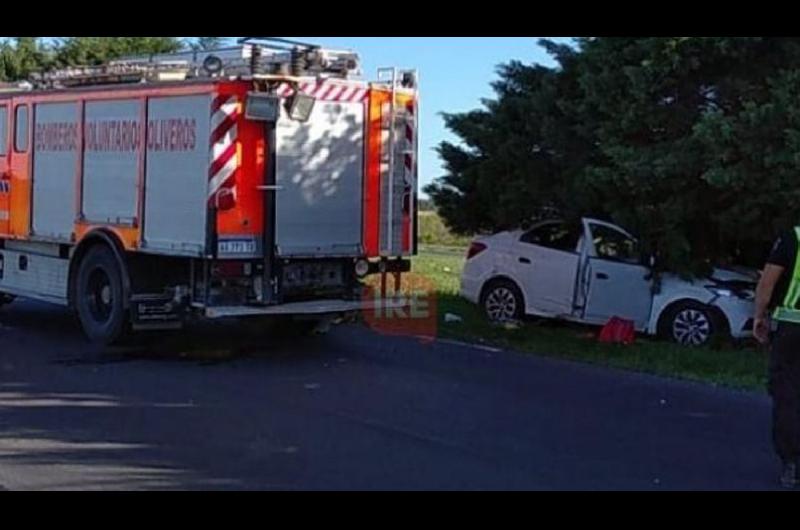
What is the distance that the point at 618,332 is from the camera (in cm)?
1308

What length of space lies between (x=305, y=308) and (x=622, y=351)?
11.2 ft

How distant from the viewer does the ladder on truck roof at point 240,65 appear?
11.0 metres

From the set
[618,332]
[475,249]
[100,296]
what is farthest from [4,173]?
[618,332]

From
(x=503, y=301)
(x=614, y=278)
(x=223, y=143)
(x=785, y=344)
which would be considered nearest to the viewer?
(x=785, y=344)

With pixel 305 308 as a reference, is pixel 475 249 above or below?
above

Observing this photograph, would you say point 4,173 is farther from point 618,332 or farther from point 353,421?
point 618,332

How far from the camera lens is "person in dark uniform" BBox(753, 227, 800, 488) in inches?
267

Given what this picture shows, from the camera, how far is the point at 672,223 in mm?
12641

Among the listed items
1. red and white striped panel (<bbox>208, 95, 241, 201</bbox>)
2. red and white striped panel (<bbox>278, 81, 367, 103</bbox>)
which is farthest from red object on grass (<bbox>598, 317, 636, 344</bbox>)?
red and white striped panel (<bbox>208, 95, 241, 201</bbox>)

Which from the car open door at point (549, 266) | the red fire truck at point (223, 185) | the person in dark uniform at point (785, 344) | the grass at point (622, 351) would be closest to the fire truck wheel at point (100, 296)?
the red fire truck at point (223, 185)

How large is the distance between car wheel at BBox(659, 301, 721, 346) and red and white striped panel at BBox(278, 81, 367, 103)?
14.3 ft

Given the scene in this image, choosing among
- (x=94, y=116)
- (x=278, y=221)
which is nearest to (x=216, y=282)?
(x=278, y=221)

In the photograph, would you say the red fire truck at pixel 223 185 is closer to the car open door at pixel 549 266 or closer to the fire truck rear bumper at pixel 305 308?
the fire truck rear bumper at pixel 305 308

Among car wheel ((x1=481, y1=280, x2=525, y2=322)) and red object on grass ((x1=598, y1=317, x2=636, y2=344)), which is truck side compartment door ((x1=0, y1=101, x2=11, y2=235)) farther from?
red object on grass ((x1=598, y1=317, x2=636, y2=344))
